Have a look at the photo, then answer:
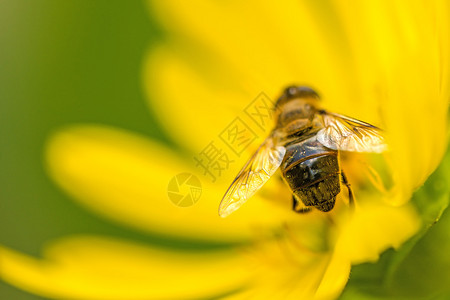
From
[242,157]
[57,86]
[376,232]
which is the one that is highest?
[57,86]

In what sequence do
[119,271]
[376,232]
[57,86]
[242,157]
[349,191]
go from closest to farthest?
[376,232], [349,191], [119,271], [242,157], [57,86]

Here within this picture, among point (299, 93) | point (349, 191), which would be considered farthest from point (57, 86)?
point (349, 191)

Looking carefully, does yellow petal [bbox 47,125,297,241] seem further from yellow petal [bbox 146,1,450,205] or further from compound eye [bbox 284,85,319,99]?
compound eye [bbox 284,85,319,99]

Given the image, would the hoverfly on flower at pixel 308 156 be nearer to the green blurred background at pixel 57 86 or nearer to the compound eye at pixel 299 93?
the compound eye at pixel 299 93

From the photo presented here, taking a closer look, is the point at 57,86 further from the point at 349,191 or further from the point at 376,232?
the point at 376,232

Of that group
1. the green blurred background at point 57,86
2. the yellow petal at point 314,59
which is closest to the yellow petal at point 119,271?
the green blurred background at point 57,86

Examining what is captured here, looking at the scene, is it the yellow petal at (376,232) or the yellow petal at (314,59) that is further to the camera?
the yellow petal at (314,59)

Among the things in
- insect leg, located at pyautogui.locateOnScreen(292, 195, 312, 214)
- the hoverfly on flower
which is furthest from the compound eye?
insect leg, located at pyautogui.locateOnScreen(292, 195, 312, 214)
